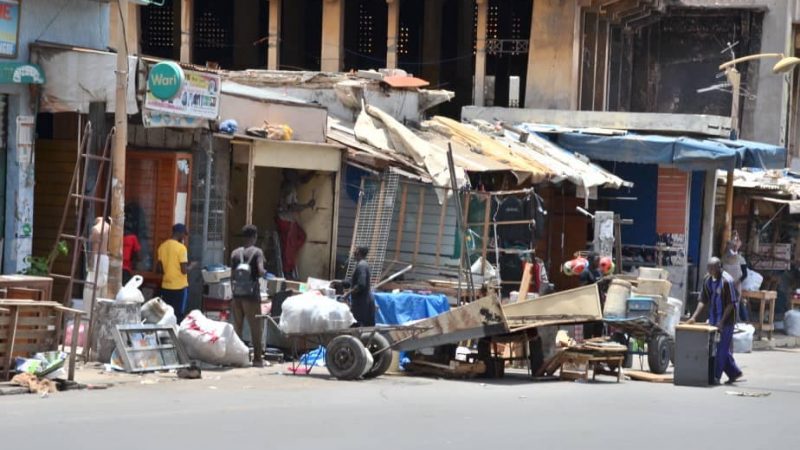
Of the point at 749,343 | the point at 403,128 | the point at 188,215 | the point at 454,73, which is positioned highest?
the point at 454,73

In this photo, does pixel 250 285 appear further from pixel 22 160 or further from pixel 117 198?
pixel 22 160

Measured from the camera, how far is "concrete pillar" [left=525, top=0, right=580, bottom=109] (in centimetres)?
3450

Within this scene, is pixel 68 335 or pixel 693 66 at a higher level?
pixel 693 66

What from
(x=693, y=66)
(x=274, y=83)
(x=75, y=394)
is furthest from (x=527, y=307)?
(x=693, y=66)

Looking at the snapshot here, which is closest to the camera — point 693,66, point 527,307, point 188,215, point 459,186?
point 527,307

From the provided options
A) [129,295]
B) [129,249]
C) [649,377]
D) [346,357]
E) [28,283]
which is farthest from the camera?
[129,249]

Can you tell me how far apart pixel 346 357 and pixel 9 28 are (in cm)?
572

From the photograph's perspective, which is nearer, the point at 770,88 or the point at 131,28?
the point at 131,28

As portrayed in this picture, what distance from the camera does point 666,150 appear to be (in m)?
26.9

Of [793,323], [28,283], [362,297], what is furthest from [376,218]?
[793,323]

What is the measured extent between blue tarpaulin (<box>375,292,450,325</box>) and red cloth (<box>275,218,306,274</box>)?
330cm

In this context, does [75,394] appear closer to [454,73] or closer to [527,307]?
[527,307]

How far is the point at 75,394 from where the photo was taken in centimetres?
1430

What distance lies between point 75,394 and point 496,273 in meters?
9.25
